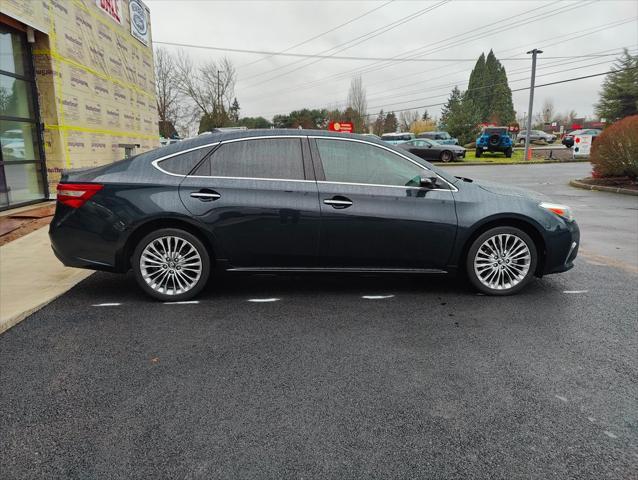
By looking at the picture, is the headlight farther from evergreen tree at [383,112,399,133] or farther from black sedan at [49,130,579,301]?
evergreen tree at [383,112,399,133]

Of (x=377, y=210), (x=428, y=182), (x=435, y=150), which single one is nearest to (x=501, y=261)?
(x=428, y=182)

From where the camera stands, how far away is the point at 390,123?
271 ft

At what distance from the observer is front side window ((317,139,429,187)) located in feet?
14.3

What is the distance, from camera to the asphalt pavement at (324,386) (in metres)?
2.14

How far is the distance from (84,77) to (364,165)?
9.51 meters

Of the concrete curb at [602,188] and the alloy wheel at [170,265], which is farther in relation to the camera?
the concrete curb at [602,188]

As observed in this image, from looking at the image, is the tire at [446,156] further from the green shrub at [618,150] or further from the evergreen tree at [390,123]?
the evergreen tree at [390,123]

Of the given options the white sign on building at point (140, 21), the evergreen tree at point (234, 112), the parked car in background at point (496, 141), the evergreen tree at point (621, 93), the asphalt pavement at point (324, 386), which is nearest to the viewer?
the asphalt pavement at point (324, 386)

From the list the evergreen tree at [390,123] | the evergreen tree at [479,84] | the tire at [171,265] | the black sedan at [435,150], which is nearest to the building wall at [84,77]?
the tire at [171,265]

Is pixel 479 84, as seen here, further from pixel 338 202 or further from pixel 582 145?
pixel 338 202

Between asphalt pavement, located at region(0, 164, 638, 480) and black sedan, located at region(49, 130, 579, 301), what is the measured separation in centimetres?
36

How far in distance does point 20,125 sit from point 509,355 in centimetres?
988

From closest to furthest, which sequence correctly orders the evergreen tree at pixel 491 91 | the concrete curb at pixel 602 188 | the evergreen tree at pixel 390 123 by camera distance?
the concrete curb at pixel 602 188 → the evergreen tree at pixel 390 123 → the evergreen tree at pixel 491 91

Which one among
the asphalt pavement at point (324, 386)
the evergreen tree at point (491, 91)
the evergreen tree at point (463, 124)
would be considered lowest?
the asphalt pavement at point (324, 386)
